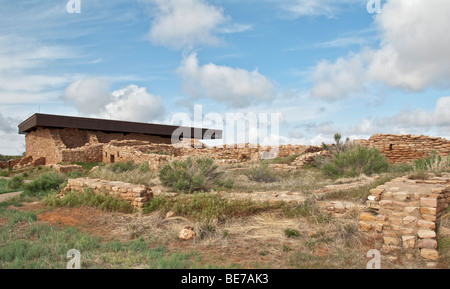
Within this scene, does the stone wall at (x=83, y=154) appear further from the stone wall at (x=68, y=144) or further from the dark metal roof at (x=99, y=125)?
the dark metal roof at (x=99, y=125)

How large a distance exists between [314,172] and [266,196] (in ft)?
20.0

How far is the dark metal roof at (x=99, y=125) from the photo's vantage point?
21500 millimetres

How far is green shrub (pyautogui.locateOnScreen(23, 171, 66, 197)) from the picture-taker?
11.2 meters

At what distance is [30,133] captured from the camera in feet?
81.9

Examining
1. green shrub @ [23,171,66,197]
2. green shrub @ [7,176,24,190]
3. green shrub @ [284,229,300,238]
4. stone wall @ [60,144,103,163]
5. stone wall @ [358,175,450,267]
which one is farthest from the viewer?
stone wall @ [60,144,103,163]

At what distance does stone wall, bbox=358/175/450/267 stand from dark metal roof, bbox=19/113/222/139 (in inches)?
815

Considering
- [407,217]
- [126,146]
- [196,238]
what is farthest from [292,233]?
[126,146]

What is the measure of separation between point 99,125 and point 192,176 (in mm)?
17043

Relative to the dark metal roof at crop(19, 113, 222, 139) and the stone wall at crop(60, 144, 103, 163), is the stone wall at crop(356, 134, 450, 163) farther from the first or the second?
the stone wall at crop(60, 144, 103, 163)

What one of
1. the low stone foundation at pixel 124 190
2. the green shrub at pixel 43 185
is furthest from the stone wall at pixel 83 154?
the low stone foundation at pixel 124 190

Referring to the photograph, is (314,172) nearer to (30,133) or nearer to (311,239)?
(311,239)

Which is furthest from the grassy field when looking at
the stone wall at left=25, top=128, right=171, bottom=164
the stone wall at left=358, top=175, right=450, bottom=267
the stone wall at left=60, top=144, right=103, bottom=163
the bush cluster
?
the stone wall at left=25, top=128, right=171, bottom=164

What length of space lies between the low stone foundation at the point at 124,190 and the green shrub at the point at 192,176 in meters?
0.81
